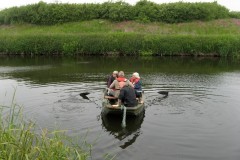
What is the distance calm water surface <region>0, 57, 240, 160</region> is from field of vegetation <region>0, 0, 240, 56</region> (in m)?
20.8

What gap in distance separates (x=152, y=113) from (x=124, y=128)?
3.43m

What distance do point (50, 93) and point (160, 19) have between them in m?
48.7

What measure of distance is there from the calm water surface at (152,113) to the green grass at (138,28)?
29.6 metres

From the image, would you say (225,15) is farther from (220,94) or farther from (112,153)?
(112,153)

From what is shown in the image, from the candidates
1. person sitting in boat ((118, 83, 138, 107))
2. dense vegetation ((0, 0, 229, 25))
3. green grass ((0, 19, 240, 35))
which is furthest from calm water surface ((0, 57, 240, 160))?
dense vegetation ((0, 0, 229, 25))

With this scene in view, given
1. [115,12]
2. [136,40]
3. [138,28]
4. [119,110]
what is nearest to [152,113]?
[119,110]

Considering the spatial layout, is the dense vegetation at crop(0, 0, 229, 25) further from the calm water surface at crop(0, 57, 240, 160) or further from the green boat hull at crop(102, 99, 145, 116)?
the green boat hull at crop(102, 99, 145, 116)

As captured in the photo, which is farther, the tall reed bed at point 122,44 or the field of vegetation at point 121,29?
the field of vegetation at point 121,29

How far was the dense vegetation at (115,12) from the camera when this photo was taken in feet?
228

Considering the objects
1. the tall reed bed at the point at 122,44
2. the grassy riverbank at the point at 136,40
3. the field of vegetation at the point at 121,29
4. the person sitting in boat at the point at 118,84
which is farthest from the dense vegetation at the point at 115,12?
the person sitting in boat at the point at 118,84

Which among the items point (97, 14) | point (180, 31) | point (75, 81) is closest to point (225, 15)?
point (180, 31)

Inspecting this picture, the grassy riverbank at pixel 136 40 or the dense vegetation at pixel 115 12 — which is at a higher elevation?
the dense vegetation at pixel 115 12

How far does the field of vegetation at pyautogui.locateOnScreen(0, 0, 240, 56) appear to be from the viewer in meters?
56.4

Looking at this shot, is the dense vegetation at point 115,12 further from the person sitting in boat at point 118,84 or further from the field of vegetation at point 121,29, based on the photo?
the person sitting in boat at point 118,84
